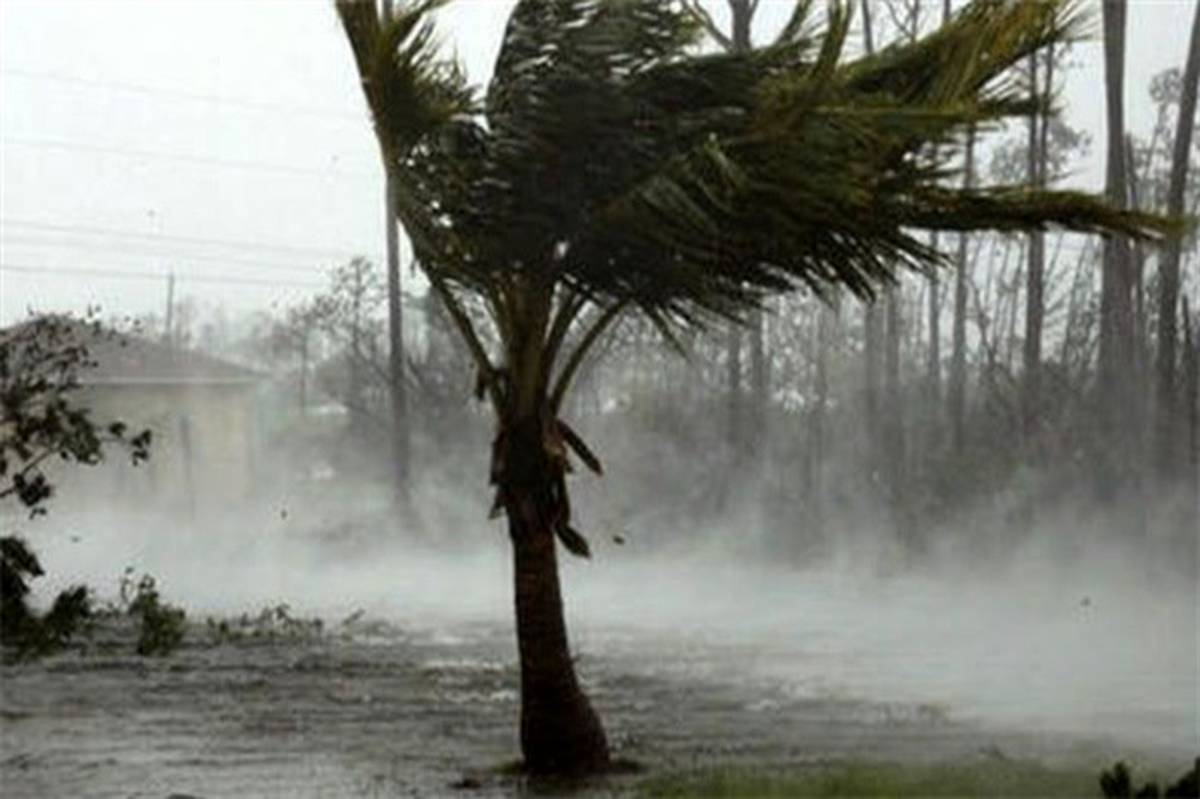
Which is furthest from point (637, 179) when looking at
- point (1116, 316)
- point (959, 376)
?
point (959, 376)

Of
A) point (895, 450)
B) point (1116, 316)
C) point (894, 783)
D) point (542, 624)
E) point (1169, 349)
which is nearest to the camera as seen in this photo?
point (894, 783)

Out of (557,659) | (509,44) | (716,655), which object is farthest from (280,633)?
(509,44)

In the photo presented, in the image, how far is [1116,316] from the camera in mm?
28984

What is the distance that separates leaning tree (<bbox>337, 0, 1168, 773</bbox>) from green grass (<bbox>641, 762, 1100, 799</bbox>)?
5.29 feet

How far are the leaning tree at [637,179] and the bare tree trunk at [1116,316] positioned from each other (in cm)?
1731

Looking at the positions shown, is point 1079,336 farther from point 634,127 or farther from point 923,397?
point 634,127

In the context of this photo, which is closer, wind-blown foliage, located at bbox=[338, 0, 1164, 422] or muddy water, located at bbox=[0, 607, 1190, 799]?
wind-blown foliage, located at bbox=[338, 0, 1164, 422]

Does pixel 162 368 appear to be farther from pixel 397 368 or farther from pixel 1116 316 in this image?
pixel 1116 316

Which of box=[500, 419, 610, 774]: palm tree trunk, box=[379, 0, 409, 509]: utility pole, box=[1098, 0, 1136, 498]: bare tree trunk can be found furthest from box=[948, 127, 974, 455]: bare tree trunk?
box=[500, 419, 610, 774]: palm tree trunk

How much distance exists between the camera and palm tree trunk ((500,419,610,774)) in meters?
10.9

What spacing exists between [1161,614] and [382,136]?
15.9m

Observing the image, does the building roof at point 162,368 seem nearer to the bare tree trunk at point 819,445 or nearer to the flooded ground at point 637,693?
the bare tree trunk at point 819,445

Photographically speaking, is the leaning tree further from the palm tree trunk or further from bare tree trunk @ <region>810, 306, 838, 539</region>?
bare tree trunk @ <region>810, 306, 838, 539</region>

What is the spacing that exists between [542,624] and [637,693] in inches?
179
